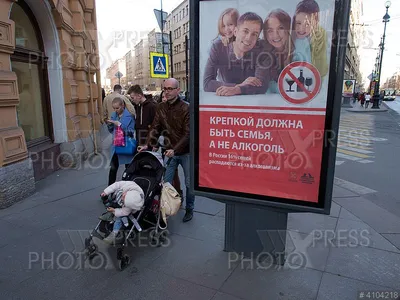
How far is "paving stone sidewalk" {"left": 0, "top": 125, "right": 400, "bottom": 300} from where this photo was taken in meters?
2.74

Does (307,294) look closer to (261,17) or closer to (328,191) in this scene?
(328,191)

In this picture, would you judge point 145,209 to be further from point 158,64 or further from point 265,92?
point 158,64

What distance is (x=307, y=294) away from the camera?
2.68m

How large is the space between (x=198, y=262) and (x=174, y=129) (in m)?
1.73

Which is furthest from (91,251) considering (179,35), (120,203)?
(179,35)

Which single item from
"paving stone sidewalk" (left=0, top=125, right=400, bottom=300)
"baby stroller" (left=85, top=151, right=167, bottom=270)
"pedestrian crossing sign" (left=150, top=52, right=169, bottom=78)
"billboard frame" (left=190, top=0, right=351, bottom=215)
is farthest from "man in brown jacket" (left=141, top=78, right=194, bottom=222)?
"pedestrian crossing sign" (left=150, top=52, right=169, bottom=78)

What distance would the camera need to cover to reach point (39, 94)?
6.68 m

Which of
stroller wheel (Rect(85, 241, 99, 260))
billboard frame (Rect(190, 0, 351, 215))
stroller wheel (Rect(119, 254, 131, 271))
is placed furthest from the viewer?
stroller wheel (Rect(85, 241, 99, 260))

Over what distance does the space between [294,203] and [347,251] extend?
1221mm

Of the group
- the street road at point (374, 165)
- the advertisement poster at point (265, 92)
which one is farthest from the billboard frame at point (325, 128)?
the street road at point (374, 165)

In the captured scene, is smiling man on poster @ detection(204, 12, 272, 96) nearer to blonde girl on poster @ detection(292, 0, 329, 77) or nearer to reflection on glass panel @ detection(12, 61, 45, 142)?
blonde girl on poster @ detection(292, 0, 329, 77)

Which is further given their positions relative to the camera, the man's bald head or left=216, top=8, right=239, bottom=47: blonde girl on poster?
the man's bald head

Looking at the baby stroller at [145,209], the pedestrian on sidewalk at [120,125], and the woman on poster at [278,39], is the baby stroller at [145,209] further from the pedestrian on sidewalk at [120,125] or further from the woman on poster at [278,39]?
the woman on poster at [278,39]

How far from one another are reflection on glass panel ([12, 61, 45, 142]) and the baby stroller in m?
3.62
